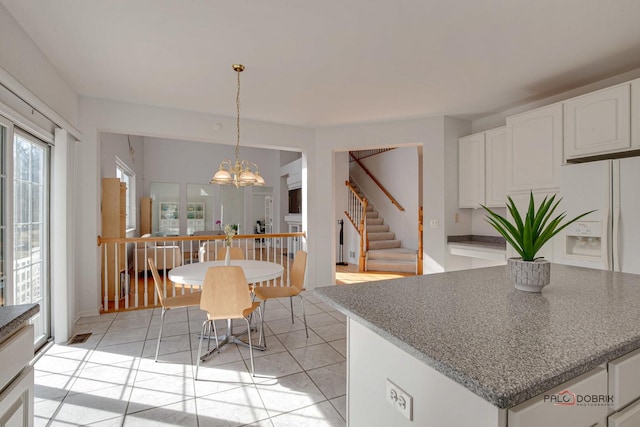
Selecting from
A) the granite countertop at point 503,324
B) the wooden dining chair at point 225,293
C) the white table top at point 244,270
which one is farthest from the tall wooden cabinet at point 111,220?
the granite countertop at point 503,324

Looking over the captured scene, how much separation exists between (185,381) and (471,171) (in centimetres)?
388

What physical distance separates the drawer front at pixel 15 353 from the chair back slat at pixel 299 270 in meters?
2.23

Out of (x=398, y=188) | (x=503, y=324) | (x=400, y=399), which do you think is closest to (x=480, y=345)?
(x=503, y=324)

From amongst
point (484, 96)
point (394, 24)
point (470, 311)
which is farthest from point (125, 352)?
point (484, 96)

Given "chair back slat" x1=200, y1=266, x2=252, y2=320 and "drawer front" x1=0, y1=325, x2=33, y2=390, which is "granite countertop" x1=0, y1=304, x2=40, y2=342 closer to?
"drawer front" x1=0, y1=325, x2=33, y2=390

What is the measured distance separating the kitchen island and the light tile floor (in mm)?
897

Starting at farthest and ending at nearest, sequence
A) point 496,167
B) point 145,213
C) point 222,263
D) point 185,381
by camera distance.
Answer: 1. point 145,213
2. point 496,167
3. point 222,263
4. point 185,381

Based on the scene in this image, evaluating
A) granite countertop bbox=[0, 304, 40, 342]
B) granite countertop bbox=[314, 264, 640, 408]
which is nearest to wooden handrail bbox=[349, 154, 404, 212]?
granite countertop bbox=[314, 264, 640, 408]

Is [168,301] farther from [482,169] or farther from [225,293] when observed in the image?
[482,169]

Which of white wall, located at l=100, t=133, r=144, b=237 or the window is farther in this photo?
the window

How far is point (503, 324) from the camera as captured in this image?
98cm

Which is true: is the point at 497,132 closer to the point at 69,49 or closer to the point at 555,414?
the point at 555,414

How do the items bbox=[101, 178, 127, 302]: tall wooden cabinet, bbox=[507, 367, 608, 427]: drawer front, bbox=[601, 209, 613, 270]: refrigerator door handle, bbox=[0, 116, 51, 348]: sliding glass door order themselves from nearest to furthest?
bbox=[507, 367, 608, 427]: drawer front
bbox=[0, 116, 51, 348]: sliding glass door
bbox=[601, 209, 613, 270]: refrigerator door handle
bbox=[101, 178, 127, 302]: tall wooden cabinet

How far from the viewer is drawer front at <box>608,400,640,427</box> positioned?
86 cm
